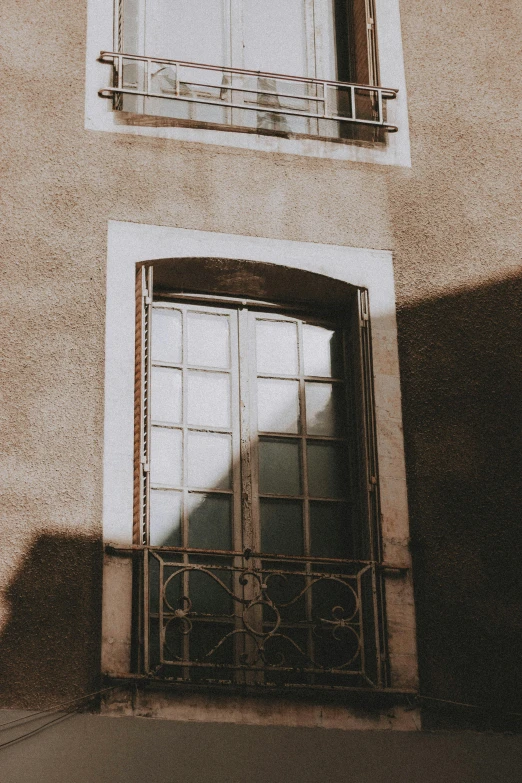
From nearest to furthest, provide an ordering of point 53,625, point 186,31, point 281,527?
point 53,625 → point 281,527 → point 186,31

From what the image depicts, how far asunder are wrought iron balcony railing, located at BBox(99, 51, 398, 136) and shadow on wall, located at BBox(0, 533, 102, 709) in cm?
272

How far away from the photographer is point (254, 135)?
26.5 ft

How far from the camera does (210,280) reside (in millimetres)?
7762

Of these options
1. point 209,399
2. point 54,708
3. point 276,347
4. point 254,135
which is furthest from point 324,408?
point 54,708

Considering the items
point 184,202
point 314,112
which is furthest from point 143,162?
point 314,112

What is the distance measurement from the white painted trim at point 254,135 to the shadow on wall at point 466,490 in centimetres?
104

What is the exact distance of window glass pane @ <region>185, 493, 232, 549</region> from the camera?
724cm

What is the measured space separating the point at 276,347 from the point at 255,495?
0.93m

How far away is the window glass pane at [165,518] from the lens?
7.20m

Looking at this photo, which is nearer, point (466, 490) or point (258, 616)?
point (258, 616)

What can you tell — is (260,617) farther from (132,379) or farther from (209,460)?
(132,379)

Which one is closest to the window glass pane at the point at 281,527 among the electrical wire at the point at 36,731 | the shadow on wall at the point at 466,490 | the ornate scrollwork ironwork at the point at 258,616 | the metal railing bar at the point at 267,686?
the ornate scrollwork ironwork at the point at 258,616

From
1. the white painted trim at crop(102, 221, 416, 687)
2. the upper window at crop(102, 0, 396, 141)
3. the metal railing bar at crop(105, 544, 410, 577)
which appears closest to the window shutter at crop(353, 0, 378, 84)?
the upper window at crop(102, 0, 396, 141)

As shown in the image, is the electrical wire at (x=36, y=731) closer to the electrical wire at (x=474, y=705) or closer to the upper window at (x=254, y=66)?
the electrical wire at (x=474, y=705)
